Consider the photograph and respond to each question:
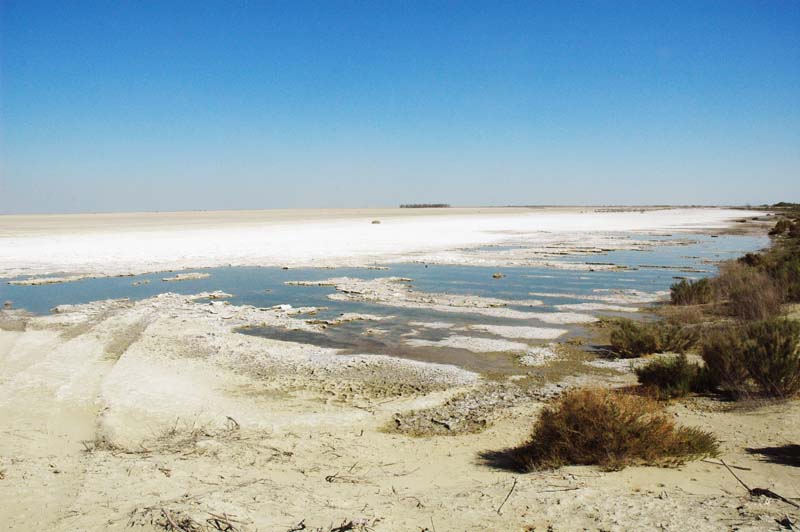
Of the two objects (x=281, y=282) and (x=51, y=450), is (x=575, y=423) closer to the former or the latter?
(x=51, y=450)

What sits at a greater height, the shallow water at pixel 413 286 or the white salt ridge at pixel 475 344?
the shallow water at pixel 413 286

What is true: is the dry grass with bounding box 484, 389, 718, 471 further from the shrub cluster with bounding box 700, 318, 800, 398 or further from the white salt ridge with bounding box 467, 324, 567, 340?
the white salt ridge with bounding box 467, 324, 567, 340

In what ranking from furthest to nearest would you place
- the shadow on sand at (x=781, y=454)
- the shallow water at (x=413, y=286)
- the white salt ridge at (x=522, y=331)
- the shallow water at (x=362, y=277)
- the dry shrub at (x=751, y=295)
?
the shallow water at (x=362, y=277)
the dry shrub at (x=751, y=295)
the white salt ridge at (x=522, y=331)
the shallow water at (x=413, y=286)
the shadow on sand at (x=781, y=454)

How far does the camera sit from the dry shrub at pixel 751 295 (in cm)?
1200

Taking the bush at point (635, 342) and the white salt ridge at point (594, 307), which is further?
the white salt ridge at point (594, 307)

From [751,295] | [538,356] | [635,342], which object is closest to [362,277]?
[538,356]

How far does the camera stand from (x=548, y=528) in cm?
408

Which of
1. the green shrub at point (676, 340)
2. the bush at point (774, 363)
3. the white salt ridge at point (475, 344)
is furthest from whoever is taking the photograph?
the white salt ridge at point (475, 344)

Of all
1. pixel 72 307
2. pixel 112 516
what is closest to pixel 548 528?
pixel 112 516

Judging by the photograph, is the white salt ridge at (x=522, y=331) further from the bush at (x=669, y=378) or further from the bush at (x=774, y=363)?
the bush at (x=774, y=363)

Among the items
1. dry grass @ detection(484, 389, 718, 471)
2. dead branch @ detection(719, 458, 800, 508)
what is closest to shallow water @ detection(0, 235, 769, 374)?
dry grass @ detection(484, 389, 718, 471)

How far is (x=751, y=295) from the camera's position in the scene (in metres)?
12.6

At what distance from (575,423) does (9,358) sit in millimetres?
9331

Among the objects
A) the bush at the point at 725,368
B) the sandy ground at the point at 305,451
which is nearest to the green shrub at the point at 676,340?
the sandy ground at the point at 305,451
